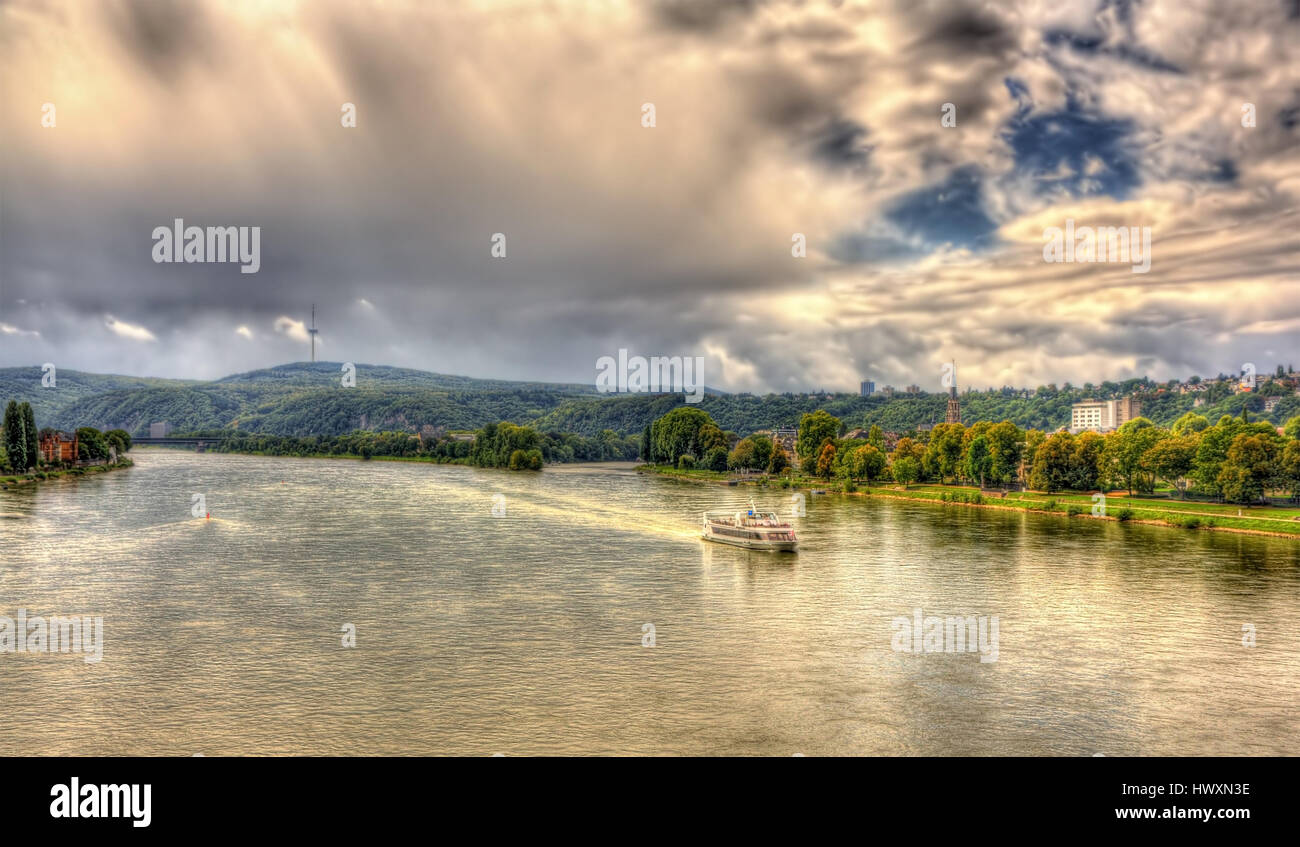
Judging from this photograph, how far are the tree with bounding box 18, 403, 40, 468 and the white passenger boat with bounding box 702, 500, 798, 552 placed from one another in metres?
88.9

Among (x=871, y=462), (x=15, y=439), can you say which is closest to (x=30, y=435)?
(x=15, y=439)

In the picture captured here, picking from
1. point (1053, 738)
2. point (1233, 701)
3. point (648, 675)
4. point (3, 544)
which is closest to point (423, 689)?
point (648, 675)

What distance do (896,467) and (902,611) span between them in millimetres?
61249

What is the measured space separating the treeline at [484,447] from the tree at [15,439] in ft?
208

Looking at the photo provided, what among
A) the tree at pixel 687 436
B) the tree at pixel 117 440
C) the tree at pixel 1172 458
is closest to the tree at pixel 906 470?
the tree at pixel 1172 458

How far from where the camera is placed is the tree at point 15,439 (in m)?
95.4

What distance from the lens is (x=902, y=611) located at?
107ft

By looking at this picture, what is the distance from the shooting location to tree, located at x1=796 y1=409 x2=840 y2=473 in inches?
4348

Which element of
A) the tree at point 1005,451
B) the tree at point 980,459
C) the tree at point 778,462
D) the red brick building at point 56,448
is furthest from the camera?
the red brick building at point 56,448

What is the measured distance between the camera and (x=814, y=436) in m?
111

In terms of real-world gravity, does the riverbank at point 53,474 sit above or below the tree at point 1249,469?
below

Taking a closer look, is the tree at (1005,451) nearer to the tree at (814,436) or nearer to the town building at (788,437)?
the tree at (814,436)

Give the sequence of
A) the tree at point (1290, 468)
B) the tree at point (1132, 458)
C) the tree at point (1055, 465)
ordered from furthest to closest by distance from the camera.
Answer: the tree at point (1055, 465), the tree at point (1132, 458), the tree at point (1290, 468)

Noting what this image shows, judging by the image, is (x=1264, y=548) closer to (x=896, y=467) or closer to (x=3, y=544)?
(x=896, y=467)
